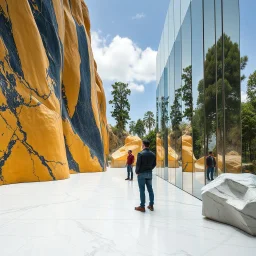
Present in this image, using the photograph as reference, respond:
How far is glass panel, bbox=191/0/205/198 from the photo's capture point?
258 inches

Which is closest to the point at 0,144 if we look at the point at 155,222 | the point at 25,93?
the point at 25,93

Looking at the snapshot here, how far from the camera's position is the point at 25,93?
9742 millimetres

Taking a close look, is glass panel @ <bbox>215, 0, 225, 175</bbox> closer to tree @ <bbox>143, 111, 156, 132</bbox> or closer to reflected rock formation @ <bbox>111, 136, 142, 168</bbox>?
reflected rock formation @ <bbox>111, 136, 142, 168</bbox>

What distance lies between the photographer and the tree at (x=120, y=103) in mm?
45250

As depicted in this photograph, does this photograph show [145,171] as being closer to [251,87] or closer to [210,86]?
[251,87]

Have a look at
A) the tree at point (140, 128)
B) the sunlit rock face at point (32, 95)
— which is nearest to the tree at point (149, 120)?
the tree at point (140, 128)

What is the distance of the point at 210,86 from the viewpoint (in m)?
6.14

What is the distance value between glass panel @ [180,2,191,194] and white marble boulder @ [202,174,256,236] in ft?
10.7

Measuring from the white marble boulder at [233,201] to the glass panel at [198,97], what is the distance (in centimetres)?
216

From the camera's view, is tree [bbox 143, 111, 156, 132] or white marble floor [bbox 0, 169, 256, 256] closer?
white marble floor [bbox 0, 169, 256, 256]

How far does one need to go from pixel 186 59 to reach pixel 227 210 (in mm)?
5918

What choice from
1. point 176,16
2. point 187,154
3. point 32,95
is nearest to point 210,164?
point 187,154

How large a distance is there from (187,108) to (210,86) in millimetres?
2029

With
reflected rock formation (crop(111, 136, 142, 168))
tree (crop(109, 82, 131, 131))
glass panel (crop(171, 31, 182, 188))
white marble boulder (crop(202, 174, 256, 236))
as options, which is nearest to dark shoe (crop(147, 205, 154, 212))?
white marble boulder (crop(202, 174, 256, 236))
